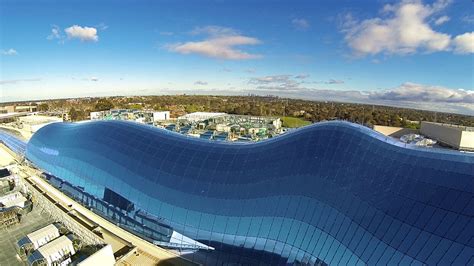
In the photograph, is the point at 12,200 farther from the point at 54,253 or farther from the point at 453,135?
the point at 453,135

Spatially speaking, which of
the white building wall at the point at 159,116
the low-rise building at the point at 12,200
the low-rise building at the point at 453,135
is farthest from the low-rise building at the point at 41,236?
the white building wall at the point at 159,116

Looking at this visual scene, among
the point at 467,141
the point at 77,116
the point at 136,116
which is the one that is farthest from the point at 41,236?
the point at 77,116

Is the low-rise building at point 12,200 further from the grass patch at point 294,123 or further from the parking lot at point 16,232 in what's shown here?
the grass patch at point 294,123

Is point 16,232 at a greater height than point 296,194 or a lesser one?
lesser

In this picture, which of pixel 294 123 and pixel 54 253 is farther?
pixel 294 123

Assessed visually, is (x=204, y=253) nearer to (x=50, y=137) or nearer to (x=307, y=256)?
(x=307, y=256)

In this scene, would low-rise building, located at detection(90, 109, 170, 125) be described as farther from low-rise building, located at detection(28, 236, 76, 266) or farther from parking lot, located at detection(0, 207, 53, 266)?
low-rise building, located at detection(28, 236, 76, 266)

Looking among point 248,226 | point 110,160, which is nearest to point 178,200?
point 248,226

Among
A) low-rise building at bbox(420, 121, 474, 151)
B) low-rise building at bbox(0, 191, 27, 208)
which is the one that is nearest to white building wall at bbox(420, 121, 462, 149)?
low-rise building at bbox(420, 121, 474, 151)
